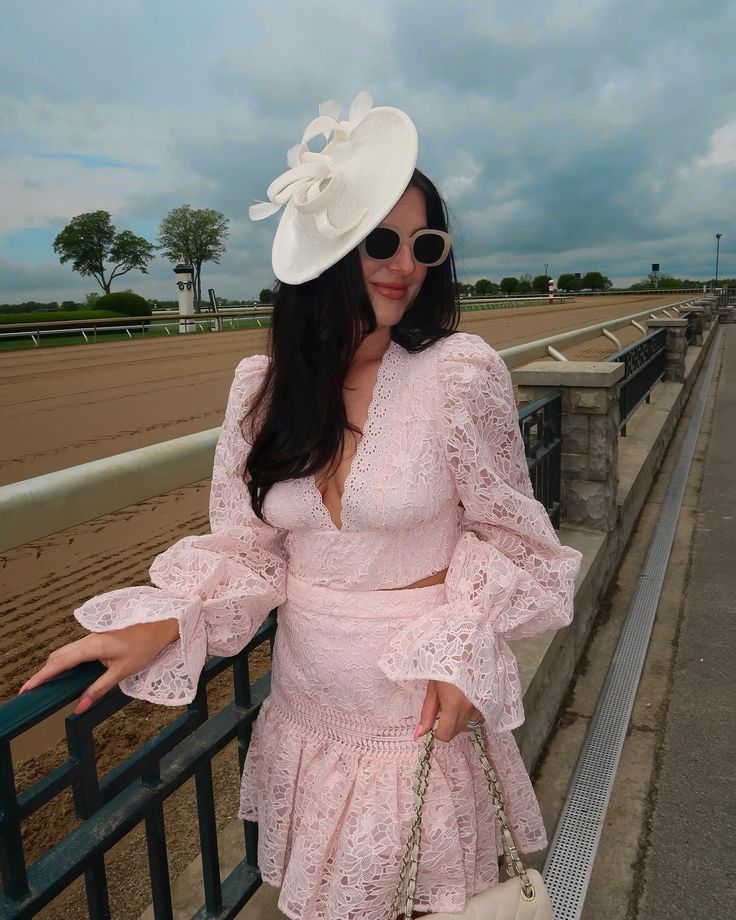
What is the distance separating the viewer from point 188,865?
2.20m

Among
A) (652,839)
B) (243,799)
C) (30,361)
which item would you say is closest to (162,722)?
(243,799)

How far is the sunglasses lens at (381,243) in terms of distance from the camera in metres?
1.35

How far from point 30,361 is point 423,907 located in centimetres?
1652

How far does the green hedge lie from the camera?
94.7ft

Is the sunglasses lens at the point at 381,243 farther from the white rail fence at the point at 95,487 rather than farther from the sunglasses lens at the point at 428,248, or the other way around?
the white rail fence at the point at 95,487

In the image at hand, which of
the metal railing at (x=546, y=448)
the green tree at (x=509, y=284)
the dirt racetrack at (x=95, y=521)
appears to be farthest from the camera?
the green tree at (x=509, y=284)

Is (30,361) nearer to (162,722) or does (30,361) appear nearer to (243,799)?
(162,722)

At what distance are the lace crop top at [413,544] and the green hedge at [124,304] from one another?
96.4 feet

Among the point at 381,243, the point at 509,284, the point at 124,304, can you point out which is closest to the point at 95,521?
the point at 381,243

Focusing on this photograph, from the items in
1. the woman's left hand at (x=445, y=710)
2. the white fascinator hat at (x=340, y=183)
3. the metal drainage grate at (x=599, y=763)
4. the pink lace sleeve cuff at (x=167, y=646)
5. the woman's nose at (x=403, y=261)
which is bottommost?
the metal drainage grate at (x=599, y=763)

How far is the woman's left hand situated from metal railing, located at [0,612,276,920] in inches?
18.8

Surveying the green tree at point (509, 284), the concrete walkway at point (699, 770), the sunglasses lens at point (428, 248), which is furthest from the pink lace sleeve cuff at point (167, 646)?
the green tree at point (509, 284)

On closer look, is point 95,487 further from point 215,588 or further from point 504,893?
point 504,893

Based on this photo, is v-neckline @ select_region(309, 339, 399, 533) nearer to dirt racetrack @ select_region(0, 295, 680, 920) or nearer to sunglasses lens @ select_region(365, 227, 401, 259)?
sunglasses lens @ select_region(365, 227, 401, 259)
